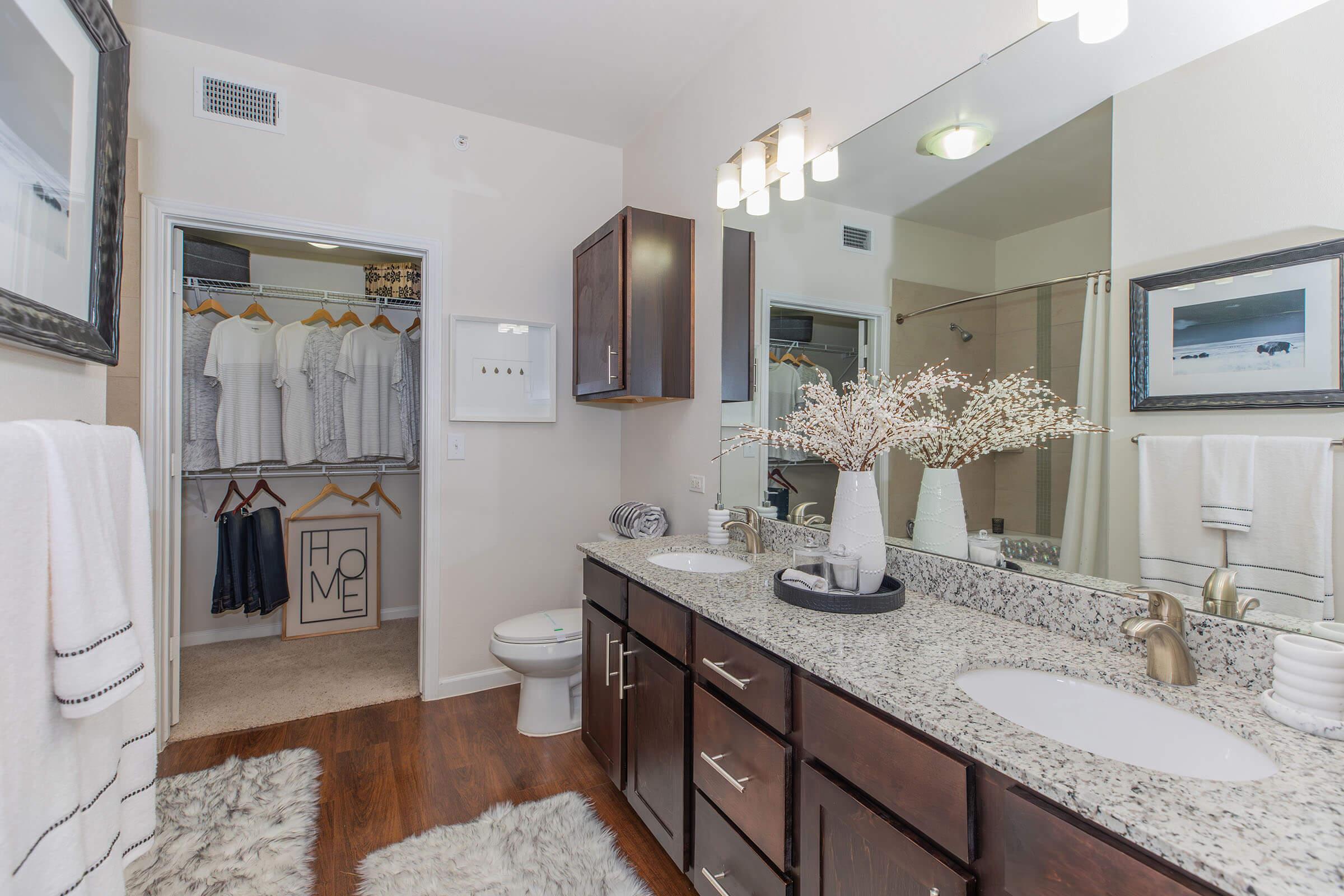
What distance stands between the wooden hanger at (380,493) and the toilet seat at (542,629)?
5.92 ft

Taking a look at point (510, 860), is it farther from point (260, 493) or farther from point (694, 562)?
point (260, 493)

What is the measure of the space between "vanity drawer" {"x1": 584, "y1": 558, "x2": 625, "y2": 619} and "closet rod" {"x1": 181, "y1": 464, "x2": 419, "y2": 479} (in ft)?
6.79

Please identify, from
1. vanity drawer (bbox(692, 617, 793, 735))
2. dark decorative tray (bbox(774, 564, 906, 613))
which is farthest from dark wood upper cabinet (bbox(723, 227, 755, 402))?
vanity drawer (bbox(692, 617, 793, 735))

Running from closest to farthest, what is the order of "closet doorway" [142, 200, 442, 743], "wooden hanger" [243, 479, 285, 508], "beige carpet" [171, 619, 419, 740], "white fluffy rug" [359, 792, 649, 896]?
1. "white fluffy rug" [359, 792, 649, 896]
2. "beige carpet" [171, 619, 419, 740]
3. "closet doorway" [142, 200, 442, 743]
4. "wooden hanger" [243, 479, 285, 508]

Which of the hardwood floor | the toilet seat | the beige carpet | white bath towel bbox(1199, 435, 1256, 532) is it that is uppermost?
white bath towel bbox(1199, 435, 1256, 532)

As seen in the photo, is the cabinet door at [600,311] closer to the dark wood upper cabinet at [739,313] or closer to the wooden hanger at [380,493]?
the dark wood upper cabinet at [739,313]

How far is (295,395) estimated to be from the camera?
330 centimetres

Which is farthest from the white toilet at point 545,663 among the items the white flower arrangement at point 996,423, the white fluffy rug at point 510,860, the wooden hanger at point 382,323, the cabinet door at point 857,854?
the wooden hanger at point 382,323

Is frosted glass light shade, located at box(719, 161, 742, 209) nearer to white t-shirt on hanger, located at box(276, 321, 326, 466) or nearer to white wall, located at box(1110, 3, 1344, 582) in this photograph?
white wall, located at box(1110, 3, 1344, 582)

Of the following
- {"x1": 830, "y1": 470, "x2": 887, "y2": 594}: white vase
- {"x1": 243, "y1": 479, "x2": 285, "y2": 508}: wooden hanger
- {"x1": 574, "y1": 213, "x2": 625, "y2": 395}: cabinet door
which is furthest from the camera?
{"x1": 243, "y1": 479, "x2": 285, "y2": 508}: wooden hanger

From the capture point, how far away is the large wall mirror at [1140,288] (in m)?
0.94

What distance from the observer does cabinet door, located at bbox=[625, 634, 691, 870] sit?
5.00 feet

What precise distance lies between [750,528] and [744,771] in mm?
898

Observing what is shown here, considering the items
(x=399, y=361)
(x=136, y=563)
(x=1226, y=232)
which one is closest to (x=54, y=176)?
(x=136, y=563)
